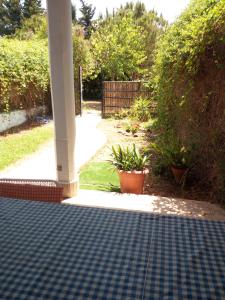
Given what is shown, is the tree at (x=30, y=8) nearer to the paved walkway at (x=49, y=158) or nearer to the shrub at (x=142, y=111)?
the shrub at (x=142, y=111)

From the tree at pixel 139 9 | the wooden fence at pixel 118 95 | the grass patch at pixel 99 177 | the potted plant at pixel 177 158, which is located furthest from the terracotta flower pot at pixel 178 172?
the tree at pixel 139 9

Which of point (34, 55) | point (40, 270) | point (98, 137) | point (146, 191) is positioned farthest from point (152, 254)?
point (34, 55)

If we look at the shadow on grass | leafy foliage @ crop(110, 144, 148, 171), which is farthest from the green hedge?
leafy foliage @ crop(110, 144, 148, 171)

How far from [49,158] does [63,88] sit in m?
2.70

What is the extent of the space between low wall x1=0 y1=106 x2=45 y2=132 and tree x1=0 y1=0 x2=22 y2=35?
46.6 feet

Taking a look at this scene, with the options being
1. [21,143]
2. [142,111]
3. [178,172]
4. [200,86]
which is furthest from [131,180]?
[142,111]

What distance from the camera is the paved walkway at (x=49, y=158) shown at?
4.57 meters

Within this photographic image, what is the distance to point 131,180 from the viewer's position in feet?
12.4

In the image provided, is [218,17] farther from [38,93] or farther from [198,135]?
[38,93]

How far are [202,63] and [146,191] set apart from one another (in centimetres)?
186

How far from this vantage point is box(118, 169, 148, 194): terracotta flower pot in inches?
148

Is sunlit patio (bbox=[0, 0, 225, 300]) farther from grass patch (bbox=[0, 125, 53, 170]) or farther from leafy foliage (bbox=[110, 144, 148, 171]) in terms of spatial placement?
grass patch (bbox=[0, 125, 53, 170])

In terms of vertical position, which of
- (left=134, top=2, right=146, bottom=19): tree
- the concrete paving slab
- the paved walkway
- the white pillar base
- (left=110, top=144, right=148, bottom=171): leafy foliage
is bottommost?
the paved walkway

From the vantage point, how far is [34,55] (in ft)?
26.3
